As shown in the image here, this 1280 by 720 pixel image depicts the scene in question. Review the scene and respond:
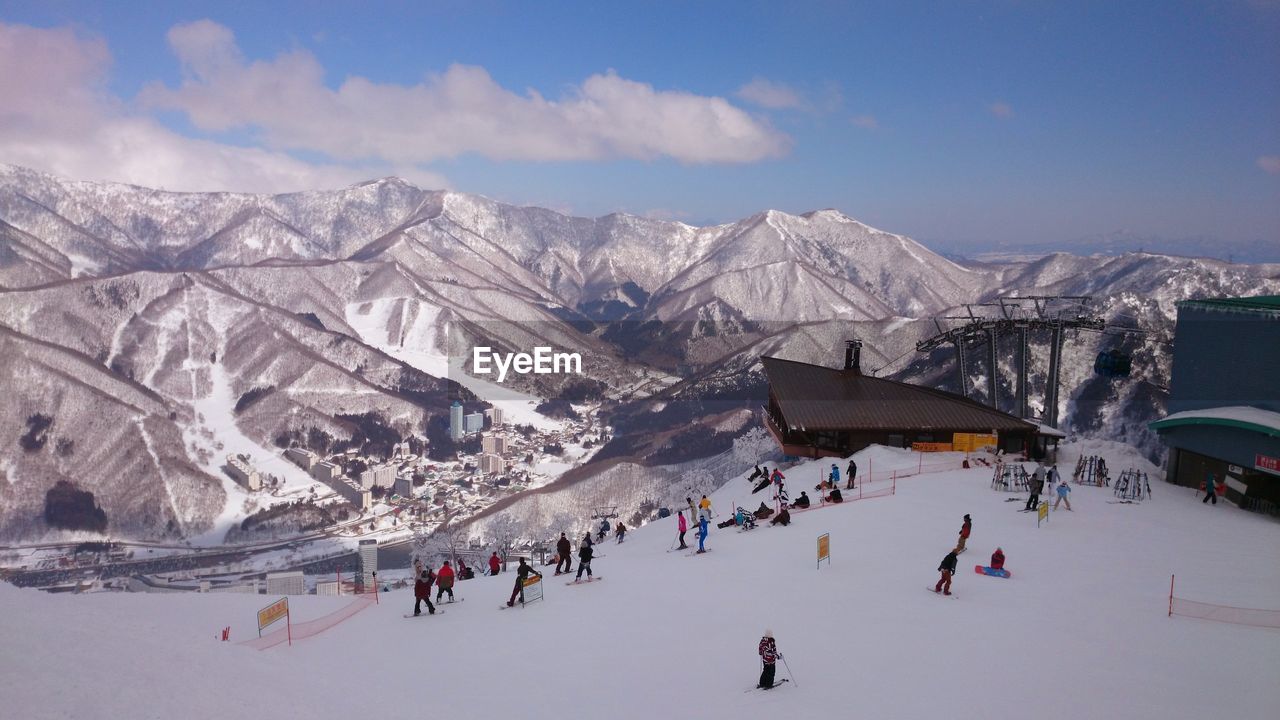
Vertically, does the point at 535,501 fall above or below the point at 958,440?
below

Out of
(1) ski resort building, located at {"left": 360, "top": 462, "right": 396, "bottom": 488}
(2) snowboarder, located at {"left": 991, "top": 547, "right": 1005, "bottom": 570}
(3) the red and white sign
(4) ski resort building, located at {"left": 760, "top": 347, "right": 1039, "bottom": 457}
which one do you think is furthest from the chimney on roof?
(1) ski resort building, located at {"left": 360, "top": 462, "right": 396, "bottom": 488}

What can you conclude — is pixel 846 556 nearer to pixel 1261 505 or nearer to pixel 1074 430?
pixel 1261 505

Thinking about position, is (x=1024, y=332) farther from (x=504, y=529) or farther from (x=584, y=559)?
(x=504, y=529)

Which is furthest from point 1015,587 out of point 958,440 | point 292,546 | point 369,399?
point 369,399

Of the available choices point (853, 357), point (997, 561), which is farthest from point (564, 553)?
point (853, 357)

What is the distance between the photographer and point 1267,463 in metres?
26.4

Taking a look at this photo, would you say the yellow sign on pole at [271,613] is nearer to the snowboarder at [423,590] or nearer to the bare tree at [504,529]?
the snowboarder at [423,590]

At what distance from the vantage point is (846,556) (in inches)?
819

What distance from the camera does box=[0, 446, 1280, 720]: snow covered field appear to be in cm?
1159

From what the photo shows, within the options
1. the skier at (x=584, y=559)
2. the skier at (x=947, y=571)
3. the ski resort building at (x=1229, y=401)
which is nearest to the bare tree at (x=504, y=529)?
the skier at (x=584, y=559)

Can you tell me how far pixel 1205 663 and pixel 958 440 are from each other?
A: 26.2 m

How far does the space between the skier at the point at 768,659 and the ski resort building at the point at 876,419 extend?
1063 inches

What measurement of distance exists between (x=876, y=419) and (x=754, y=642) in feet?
88.3

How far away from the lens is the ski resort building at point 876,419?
126ft
